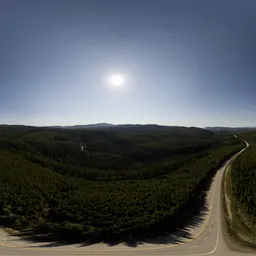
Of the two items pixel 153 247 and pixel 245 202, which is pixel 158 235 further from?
pixel 245 202

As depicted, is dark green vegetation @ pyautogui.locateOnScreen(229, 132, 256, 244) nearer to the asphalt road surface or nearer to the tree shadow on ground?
the asphalt road surface

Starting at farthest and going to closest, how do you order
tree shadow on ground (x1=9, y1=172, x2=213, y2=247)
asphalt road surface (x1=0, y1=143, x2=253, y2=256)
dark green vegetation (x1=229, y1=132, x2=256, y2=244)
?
dark green vegetation (x1=229, y1=132, x2=256, y2=244) → tree shadow on ground (x1=9, y1=172, x2=213, y2=247) → asphalt road surface (x1=0, y1=143, x2=253, y2=256)

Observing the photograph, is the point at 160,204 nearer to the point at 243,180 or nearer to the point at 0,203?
the point at 243,180

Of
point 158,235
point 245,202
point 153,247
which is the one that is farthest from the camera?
point 245,202

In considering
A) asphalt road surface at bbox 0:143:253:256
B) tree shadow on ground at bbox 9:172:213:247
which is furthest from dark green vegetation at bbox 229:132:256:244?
tree shadow on ground at bbox 9:172:213:247

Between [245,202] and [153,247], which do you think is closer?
[153,247]

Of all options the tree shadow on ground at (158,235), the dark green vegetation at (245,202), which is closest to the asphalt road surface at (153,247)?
the tree shadow on ground at (158,235)

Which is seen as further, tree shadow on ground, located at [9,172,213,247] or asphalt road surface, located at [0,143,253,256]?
tree shadow on ground, located at [9,172,213,247]

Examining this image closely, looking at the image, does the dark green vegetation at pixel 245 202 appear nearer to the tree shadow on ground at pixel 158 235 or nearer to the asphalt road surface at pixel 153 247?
the asphalt road surface at pixel 153 247

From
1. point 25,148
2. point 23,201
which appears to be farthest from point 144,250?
point 25,148

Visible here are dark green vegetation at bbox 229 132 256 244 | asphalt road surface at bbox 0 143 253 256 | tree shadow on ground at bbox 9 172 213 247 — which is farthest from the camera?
dark green vegetation at bbox 229 132 256 244

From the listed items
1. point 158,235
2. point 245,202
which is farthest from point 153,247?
point 245,202
